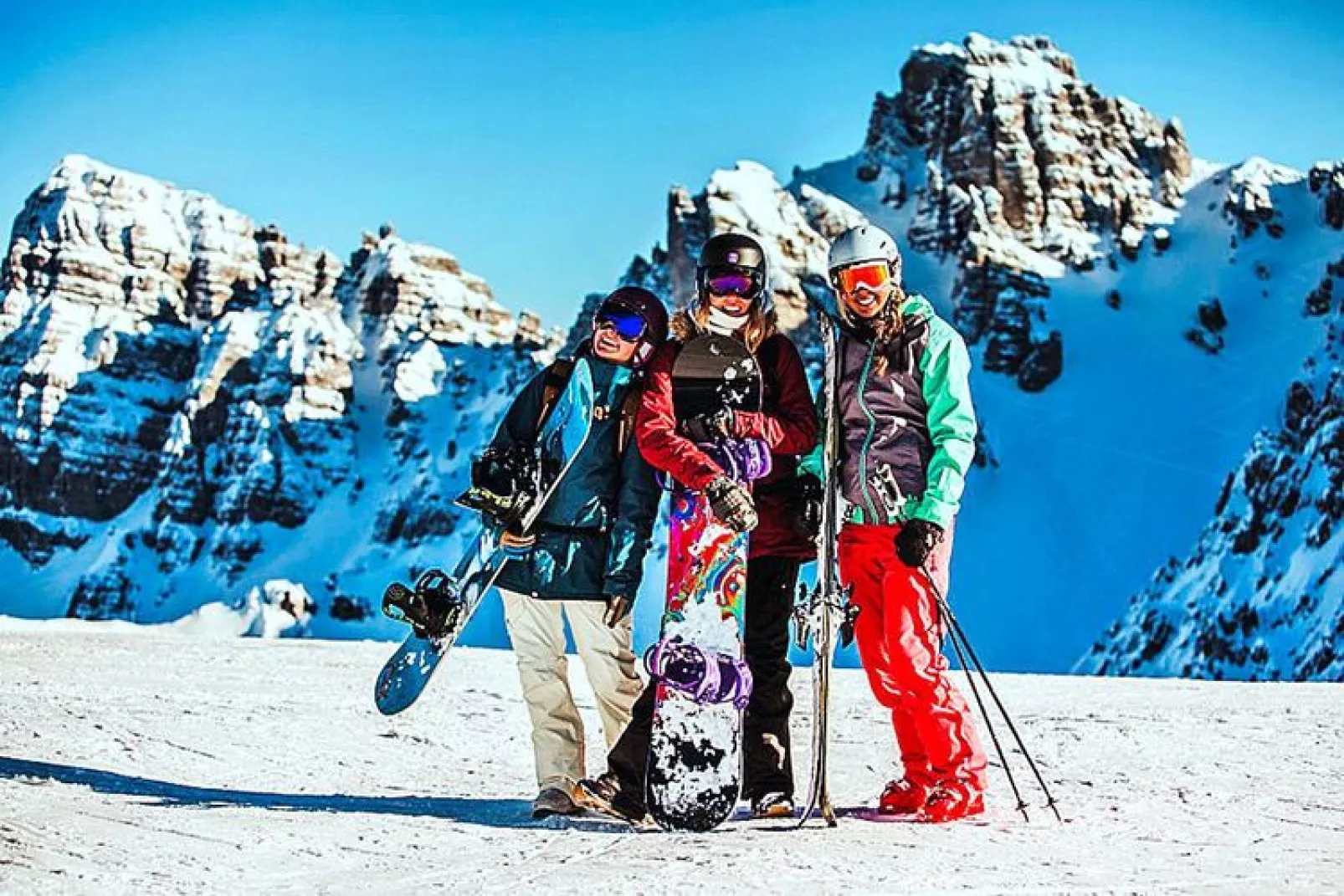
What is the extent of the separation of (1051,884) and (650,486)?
206cm

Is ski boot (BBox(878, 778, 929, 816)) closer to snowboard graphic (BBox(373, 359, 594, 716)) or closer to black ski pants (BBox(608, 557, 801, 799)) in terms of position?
black ski pants (BBox(608, 557, 801, 799))

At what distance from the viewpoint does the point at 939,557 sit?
184 inches

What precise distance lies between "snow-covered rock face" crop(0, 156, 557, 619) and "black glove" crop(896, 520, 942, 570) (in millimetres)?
97570

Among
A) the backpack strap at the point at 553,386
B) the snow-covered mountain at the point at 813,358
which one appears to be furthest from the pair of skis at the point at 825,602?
the snow-covered mountain at the point at 813,358

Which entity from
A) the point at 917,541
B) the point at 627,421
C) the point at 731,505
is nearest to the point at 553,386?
the point at 627,421

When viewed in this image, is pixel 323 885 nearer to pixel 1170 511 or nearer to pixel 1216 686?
pixel 1216 686

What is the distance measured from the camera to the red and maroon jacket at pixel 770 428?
15.0 feet

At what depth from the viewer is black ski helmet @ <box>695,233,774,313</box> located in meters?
4.78

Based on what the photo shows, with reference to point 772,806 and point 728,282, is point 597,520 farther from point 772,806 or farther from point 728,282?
point 772,806

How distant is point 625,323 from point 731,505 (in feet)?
3.03

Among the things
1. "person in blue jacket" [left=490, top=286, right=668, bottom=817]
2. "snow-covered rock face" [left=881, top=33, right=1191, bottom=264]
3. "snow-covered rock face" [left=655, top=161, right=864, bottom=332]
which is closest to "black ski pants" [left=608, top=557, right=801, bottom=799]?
"person in blue jacket" [left=490, top=286, right=668, bottom=817]

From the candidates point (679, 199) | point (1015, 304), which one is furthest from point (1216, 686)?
point (679, 199)

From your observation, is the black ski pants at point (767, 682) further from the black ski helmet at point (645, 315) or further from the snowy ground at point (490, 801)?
the black ski helmet at point (645, 315)

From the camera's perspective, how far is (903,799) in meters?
4.58
